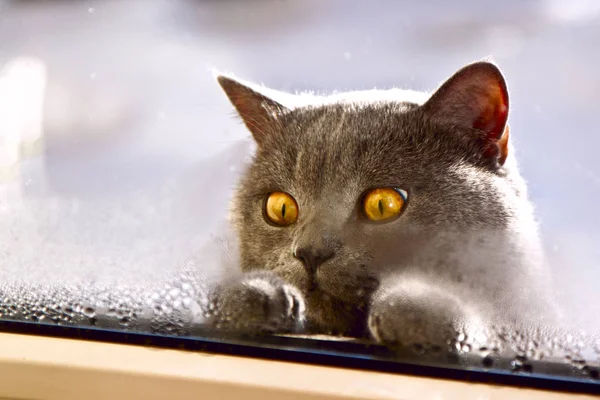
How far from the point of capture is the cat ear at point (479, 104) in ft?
2.74

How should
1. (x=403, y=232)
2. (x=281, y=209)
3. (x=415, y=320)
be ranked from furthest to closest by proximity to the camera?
(x=281, y=209) → (x=403, y=232) → (x=415, y=320)

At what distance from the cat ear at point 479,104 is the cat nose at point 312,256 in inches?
11.9

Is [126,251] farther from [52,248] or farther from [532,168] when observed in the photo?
[532,168]

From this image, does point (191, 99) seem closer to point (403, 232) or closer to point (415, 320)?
point (403, 232)

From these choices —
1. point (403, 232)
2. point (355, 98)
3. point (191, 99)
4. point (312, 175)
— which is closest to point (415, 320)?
point (403, 232)

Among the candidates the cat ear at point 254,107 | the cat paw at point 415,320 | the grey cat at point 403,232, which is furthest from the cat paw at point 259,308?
the cat ear at point 254,107

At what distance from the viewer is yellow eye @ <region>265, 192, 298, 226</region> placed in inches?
37.6

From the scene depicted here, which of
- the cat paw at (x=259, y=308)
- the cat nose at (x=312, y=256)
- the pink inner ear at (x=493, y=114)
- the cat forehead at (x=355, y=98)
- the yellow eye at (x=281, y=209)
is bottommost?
the cat paw at (x=259, y=308)

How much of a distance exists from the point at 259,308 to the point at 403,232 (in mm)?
244

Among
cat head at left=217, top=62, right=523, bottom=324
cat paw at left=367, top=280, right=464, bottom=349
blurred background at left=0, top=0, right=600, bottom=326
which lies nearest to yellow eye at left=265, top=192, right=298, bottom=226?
cat head at left=217, top=62, right=523, bottom=324

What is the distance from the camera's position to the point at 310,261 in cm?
82

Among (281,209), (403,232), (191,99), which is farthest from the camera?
(191,99)

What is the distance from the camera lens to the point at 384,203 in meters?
0.85

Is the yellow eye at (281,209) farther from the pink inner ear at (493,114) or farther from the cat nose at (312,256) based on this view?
the pink inner ear at (493,114)
